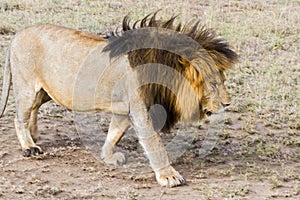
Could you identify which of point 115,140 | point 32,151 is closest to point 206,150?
point 115,140

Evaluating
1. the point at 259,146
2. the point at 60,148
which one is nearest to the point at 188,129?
the point at 259,146

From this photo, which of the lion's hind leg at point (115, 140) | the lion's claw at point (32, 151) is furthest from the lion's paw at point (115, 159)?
the lion's claw at point (32, 151)

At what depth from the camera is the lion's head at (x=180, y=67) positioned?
459 centimetres

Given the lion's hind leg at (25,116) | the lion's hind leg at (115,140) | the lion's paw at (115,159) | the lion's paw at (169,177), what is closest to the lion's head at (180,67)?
the lion's paw at (169,177)

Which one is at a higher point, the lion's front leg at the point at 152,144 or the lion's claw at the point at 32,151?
the lion's front leg at the point at 152,144

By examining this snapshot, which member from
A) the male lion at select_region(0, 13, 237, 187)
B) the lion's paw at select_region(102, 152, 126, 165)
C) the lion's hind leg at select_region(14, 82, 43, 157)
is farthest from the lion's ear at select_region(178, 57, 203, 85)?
the lion's hind leg at select_region(14, 82, 43, 157)

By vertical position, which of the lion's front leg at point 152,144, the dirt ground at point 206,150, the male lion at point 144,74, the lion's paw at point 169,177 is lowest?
the dirt ground at point 206,150

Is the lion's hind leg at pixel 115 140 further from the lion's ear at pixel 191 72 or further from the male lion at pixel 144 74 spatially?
the lion's ear at pixel 191 72

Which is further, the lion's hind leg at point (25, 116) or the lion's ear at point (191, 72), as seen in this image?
the lion's hind leg at point (25, 116)

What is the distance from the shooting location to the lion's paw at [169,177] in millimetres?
4664

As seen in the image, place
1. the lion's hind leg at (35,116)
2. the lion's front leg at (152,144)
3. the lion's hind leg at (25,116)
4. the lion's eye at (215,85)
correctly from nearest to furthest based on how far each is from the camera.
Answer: the lion's eye at (215,85)
the lion's front leg at (152,144)
the lion's hind leg at (25,116)
the lion's hind leg at (35,116)

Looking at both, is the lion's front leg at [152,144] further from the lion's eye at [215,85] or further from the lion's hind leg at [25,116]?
the lion's hind leg at [25,116]

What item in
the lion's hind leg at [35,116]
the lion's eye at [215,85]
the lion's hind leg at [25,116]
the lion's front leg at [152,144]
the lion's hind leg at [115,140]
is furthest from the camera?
the lion's hind leg at [35,116]

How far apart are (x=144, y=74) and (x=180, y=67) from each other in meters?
0.27
